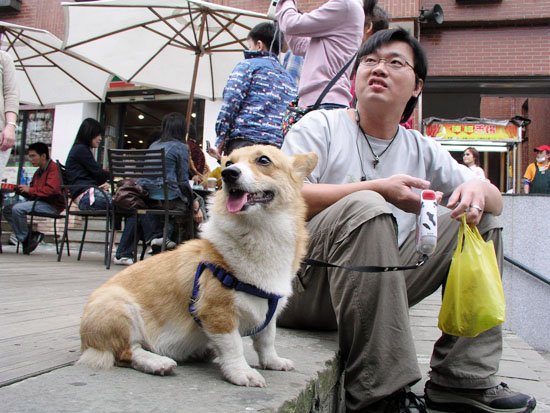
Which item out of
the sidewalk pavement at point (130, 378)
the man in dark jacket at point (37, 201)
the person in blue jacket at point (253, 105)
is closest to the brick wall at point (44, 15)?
the man in dark jacket at point (37, 201)

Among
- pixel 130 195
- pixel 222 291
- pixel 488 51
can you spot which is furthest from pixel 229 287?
pixel 488 51

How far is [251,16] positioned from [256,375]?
6096mm

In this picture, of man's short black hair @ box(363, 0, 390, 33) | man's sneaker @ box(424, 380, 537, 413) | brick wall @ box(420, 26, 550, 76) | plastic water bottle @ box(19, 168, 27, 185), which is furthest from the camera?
plastic water bottle @ box(19, 168, 27, 185)

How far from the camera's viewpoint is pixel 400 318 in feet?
5.96

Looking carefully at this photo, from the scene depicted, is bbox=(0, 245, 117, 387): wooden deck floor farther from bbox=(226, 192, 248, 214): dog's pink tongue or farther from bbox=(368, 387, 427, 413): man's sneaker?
bbox=(368, 387, 427, 413): man's sneaker

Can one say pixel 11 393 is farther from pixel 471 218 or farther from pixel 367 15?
pixel 367 15

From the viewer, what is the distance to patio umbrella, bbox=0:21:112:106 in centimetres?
802

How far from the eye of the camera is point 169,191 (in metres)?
5.62

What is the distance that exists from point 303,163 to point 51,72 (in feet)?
26.4

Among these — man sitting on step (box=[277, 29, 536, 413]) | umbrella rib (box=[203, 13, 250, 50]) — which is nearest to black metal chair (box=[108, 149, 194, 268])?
umbrella rib (box=[203, 13, 250, 50])

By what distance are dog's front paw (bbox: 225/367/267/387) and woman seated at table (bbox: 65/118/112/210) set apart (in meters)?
4.57

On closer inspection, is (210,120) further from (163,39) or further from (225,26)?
(225,26)

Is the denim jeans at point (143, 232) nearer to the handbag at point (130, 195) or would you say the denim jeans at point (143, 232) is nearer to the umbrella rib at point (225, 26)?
the handbag at point (130, 195)

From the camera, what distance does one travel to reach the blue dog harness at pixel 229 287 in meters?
1.55
